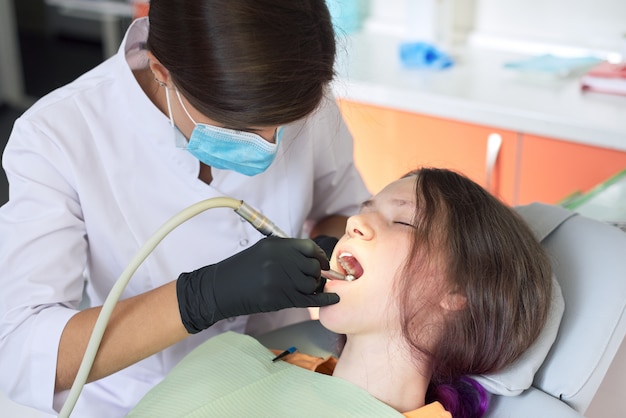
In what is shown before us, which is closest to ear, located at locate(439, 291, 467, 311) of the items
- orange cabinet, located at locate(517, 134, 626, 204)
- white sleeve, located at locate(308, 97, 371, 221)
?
white sleeve, located at locate(308, 97, 371, 221)

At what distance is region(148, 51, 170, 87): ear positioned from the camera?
4.62 ft

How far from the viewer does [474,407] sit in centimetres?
151

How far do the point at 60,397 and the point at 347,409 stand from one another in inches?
20.6

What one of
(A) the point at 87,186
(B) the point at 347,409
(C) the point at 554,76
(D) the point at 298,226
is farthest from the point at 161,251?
(C) the point at 554,76

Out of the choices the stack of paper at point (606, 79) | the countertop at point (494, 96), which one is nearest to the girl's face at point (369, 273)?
the countertop at point (494, 96)

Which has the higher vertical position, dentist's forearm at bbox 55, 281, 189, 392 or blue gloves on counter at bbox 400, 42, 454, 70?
blue gloves on counter at bbox 400, 42, 454, 70

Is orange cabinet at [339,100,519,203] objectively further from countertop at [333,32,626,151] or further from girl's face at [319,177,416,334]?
girl's face at [319,177,416,334]

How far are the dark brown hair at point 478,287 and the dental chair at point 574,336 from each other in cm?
4

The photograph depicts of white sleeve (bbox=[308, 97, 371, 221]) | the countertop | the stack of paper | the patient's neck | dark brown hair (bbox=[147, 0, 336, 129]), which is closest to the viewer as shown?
dark brown hair (bbox=[147, 0, 336, 129])

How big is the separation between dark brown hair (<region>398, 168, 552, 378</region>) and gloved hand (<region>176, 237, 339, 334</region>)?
0.21 meters

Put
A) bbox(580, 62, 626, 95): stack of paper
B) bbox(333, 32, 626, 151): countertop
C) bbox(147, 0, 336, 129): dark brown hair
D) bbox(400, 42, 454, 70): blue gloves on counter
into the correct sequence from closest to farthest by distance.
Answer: bbox(147, 0, 336, 129): dark brown hair, bbox(333, 32, 626, 151): countertop, bbox(580, 62, 626, 95): stack of paper, bbox(400, 42, 454, 70): blue gloves on counter

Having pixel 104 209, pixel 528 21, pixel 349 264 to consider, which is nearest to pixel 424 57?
pixel 528 21

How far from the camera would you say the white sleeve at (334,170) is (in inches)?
72.9

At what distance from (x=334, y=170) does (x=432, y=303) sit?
0.54 meters
